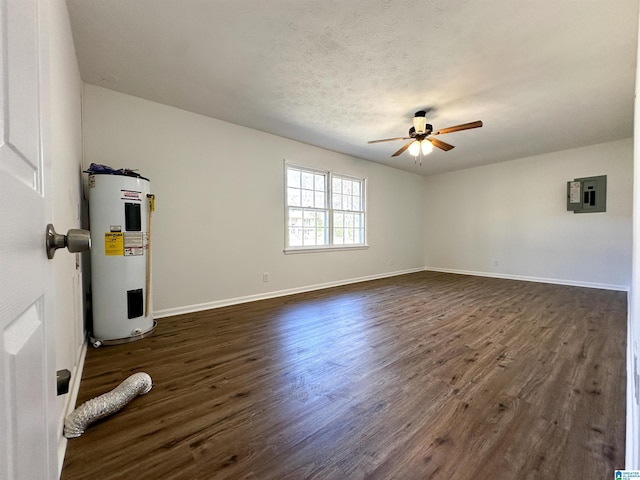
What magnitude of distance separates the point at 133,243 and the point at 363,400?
2480mm

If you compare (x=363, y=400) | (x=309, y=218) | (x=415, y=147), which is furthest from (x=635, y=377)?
(x=309, y=218)

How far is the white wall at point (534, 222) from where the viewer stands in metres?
4.96

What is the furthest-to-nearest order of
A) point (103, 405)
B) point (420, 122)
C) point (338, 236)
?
1. point (338, 236)
2. point (420, 122)
3. point (103, 405)

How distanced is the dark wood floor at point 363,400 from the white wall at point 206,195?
0.70 meters

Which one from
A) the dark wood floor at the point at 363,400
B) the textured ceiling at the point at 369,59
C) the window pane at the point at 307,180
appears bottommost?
the dark wood floor at the point at 363,400

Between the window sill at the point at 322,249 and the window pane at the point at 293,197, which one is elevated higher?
the window pane at the point at 293,197

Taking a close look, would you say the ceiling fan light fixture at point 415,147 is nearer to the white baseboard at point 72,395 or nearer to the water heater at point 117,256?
the water heater at point 117,256

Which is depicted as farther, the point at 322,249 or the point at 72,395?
the point at 322,249

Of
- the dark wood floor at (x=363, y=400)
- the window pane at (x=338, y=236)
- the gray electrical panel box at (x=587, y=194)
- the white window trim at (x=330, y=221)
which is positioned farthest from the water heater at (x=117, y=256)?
the gray electrical panel box at (x=587, y=194)

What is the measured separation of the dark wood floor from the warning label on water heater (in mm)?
862

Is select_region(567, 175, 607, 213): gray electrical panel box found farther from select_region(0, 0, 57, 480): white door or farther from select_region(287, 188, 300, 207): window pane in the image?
select_region(0, 0, 57, 480): white door

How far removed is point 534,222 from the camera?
589 centimetres

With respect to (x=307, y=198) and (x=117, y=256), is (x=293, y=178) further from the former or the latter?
(x=117, y=256)

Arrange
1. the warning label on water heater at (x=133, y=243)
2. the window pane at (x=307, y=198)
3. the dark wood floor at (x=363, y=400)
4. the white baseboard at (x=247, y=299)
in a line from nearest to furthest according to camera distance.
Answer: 1. the dark wood floor at (x=363, y=400)
2. the warning label on water heater at (x=133, y=243)
3. the white baseboard at (x=247, y=299)
4. the window pane at (x=307, y=198)
